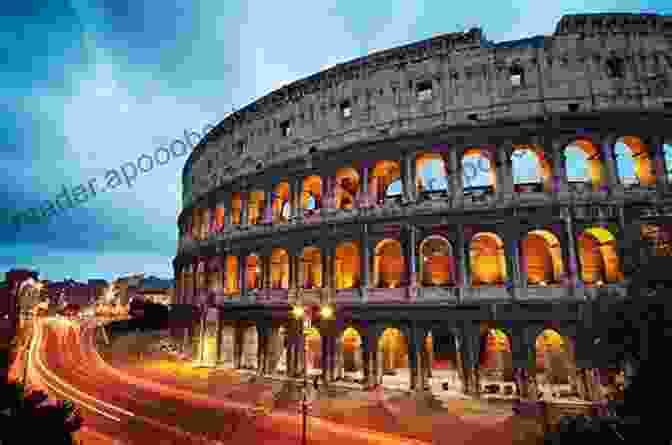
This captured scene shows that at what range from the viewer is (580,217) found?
15648mm

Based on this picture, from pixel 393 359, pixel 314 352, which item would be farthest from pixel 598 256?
pixel 314 352

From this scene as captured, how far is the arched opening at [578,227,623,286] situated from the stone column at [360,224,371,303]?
33.5 ft

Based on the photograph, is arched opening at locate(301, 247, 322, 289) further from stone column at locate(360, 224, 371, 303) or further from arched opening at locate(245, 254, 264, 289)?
arched opening at locate(245, 254, 264, 289)

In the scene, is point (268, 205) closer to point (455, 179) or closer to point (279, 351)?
point (279, 351)

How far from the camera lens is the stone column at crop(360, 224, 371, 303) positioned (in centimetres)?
1791

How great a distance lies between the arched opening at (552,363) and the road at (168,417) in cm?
950

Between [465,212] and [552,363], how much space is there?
→ 29.5 feet

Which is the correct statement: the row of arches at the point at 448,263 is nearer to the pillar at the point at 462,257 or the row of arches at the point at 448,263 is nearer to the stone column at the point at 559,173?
the pillar at the point at 462,257

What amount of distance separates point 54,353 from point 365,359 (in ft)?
96.8

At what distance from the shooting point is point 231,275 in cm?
2525

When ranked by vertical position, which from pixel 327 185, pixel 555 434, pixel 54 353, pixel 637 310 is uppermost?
pixel 327 185

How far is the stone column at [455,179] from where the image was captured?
17.2 m

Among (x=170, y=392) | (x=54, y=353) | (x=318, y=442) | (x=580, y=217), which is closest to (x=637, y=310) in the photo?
(x=580, y=217)

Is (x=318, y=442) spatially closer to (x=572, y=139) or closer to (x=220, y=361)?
(x=220, y=361)
